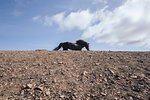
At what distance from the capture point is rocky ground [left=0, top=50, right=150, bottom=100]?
4.71 m

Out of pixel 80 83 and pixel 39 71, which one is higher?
pixel 39 71

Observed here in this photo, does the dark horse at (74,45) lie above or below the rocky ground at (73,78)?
above

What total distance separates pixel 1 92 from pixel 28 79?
1188mm

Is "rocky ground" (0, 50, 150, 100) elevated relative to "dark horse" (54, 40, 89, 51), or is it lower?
lower

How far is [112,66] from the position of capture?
6934 millimetres

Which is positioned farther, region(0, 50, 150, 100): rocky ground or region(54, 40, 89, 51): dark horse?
region(54, 40, 89, 51): dark horse

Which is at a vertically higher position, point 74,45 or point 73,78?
point 74,45

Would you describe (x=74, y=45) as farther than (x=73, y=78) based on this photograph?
Yes

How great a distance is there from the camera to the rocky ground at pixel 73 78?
471cm

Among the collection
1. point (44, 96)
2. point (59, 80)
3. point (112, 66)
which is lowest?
point (44, 96)

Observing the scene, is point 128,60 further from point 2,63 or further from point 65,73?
point 2,63

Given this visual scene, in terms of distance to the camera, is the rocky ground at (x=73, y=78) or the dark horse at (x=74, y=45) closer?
the rocky ground at (x=73, y=78)

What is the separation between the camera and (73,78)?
18.9ft

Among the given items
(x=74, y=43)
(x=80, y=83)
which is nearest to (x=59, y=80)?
(x=80, y=83)
